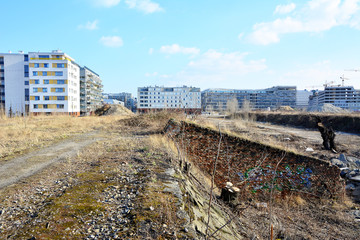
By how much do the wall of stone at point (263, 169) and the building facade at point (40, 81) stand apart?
56.7 meters

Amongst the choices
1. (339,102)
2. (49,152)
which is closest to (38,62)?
(49,152)

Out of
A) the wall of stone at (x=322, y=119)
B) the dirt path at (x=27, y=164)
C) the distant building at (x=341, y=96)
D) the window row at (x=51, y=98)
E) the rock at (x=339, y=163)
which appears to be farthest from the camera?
the distant building at (x=341, y=96)

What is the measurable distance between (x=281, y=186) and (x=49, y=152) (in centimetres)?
881

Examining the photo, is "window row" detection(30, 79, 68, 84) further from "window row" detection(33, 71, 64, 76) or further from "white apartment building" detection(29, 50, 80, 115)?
"window row" detection(33, 71, 64, 76)

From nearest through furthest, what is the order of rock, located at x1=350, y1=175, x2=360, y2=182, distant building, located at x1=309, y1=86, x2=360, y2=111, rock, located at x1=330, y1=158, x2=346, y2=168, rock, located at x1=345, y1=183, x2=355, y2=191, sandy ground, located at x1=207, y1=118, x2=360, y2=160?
rock, located at x1=345, y1=183, x2=355, y2=191 → rock, located at x1=350, y1=175, x2=360, y2=182 → rock, located at x1=330, y1=158, x2=346, y2=168 → sandy ground, located at x1=207, y1=118, x2=360, y2=160 → distant building, located at x1=309, y1=86, x2=360, y2=111

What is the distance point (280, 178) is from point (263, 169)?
0.74m

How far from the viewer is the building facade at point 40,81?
57.0 m

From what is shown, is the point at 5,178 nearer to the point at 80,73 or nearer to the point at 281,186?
the point at 281,186

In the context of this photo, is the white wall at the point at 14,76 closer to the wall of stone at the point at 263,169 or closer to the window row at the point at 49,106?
the window row at the point at 49,106

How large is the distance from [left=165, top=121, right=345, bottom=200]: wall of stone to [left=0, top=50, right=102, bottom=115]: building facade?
56.7 meters

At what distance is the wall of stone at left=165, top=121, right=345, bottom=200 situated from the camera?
314 inches

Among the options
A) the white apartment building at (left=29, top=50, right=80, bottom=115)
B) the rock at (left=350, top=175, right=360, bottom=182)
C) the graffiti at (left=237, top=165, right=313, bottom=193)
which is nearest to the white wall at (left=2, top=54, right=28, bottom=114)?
the white apartment building at (left=29, top=50, right=80, bottom=115)

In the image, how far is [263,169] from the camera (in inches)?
328

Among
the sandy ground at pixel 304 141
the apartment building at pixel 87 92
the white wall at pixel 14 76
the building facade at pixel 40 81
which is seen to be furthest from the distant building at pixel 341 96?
the white wall at pixel 14 76
